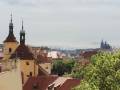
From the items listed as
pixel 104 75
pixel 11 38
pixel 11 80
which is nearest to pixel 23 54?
pixel 11 38

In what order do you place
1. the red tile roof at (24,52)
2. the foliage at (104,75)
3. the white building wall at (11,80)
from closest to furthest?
the white building wall at (11,80)
the foliage at (104,75)
the red tile roof at (24,52)

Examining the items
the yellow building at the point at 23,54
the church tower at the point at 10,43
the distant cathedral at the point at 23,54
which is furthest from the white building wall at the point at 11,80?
the church tower at the point at 10,43

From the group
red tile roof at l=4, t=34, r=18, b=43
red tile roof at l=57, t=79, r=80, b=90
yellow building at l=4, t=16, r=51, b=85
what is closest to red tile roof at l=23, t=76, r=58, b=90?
yellow building at l=4, t=16, r=51, b=85

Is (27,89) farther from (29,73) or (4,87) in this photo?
(4,87)

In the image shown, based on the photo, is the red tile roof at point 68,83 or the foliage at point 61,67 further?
the foliage at point 61,67

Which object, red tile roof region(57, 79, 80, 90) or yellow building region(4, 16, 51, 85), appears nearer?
red tile roof region(57, 79, 80, 90)

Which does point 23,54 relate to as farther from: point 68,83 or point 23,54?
point 68,83

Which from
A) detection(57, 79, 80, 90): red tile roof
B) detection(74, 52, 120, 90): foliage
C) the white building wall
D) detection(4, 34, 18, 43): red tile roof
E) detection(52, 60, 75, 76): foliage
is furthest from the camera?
detection(52, 60, 75, 76): foliage

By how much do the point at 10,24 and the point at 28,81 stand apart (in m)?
20.3

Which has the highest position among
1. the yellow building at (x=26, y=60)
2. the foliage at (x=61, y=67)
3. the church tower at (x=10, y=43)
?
the church tower at (x=10, y=43)

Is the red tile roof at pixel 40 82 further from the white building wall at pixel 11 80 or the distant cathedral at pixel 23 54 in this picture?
the white building wall at pixel 11 80

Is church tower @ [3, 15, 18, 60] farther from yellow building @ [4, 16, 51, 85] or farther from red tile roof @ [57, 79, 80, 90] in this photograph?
red tile roof @ [57, 79, 80, 90]

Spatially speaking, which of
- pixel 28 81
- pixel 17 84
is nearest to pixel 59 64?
pixel 28 81

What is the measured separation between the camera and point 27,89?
73.9 m
